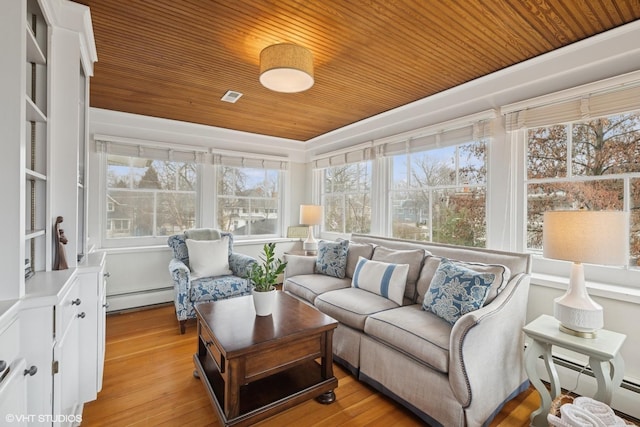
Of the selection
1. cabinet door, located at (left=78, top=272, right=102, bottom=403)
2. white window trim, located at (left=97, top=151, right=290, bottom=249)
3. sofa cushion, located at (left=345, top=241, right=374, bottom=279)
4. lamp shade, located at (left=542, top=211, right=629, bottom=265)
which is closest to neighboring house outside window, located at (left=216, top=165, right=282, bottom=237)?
white window trim, located at (left=97, top=151, right=290, bottom=249)

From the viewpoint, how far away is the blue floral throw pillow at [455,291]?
1930 millimetres

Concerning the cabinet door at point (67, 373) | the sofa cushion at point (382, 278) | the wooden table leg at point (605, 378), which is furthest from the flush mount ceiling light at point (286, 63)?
the wooden table leg at point (605, 378)

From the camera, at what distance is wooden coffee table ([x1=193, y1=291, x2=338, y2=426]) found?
165cm

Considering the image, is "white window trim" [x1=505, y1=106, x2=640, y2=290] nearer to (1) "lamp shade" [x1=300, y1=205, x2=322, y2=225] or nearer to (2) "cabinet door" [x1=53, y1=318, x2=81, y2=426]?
(1) "lamp shade" [x1=300, y1=205, x2=322, y2=225]

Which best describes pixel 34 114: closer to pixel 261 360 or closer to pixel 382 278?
pixel 261 360

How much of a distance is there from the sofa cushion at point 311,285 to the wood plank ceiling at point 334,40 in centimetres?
194

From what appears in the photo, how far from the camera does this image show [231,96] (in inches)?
125

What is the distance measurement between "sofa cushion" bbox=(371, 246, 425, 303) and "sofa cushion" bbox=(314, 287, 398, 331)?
0.77 ft

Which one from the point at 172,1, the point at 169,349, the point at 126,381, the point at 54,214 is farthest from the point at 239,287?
the point at 172,1

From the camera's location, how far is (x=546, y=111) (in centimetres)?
236

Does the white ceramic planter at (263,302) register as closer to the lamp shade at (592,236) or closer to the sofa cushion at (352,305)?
the sofa cushion at (352,305)

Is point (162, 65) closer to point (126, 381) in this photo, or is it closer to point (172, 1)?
point (172, 1)

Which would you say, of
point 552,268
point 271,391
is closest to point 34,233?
point 271,391

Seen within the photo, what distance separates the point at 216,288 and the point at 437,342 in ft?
7.43
